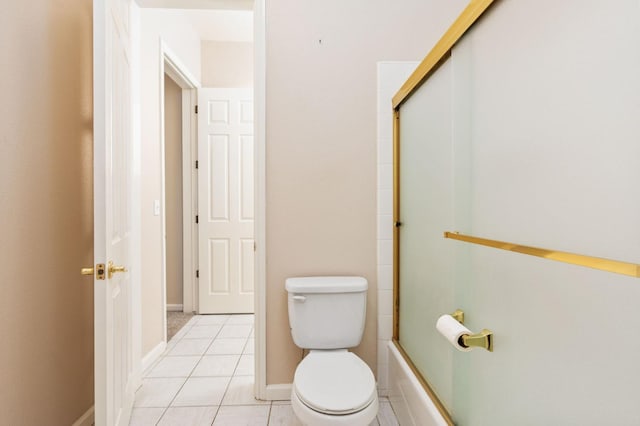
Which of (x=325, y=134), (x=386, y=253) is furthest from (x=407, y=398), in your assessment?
(x=325, y=134)

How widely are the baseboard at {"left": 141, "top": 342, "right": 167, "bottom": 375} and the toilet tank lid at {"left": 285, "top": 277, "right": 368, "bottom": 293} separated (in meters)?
1.21

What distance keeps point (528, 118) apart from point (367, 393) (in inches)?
42.8

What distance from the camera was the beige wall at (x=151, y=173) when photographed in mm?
2205

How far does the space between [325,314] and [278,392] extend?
1.85 feet

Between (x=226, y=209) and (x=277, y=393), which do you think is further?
(x=226, y=209)

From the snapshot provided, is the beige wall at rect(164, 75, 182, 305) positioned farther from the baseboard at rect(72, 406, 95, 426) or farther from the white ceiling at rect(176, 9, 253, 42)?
the baseboard at rect(72, 406, 95, 426)

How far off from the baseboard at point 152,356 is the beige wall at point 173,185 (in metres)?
1.06

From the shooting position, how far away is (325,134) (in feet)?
6.24

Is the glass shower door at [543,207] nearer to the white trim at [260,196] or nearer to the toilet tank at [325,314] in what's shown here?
Result: the toilet tank at [325,314]

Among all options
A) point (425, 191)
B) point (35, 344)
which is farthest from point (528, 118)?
point (35, 344)

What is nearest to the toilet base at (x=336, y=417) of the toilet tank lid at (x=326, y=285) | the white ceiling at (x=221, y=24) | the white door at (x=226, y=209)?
the toilet tank lid at (x=326, y=285)

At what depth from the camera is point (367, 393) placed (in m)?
1.27

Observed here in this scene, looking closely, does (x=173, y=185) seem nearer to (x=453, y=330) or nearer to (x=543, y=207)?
(x=453, y=330)

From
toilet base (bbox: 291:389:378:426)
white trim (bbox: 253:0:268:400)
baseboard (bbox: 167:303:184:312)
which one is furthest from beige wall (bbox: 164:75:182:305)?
toilet base (bbox: 291:389:378:426)
